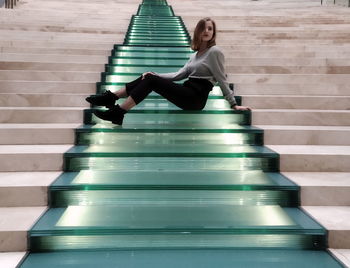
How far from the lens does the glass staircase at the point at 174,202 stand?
180 cm

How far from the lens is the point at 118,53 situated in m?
4.50

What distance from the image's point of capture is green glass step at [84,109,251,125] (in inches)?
119

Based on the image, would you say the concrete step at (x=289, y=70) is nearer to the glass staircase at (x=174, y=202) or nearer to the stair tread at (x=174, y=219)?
the glass staircase at (x=174, y=202)

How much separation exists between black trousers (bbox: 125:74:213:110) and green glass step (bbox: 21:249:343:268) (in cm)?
129

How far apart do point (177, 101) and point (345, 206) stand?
1.36 metres

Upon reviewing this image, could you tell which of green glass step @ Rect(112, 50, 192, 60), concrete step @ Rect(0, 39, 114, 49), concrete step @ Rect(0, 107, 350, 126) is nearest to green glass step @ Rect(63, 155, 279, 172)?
concrete step @ Rect(0, 107, 350, 126)

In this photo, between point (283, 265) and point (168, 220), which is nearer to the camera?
point (283, 265)

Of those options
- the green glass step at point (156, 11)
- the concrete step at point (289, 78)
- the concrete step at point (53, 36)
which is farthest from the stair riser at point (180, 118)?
the green glass step at point (156, 11)

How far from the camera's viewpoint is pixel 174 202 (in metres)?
2.15

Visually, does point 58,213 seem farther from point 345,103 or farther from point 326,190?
point 345,103

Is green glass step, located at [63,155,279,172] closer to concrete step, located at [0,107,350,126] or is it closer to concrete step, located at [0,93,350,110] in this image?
concrete step, located at [0,107,350,126]

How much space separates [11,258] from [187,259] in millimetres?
781

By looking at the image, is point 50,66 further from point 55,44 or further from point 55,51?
point 55,44

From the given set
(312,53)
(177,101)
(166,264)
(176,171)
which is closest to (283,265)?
(166,264)
